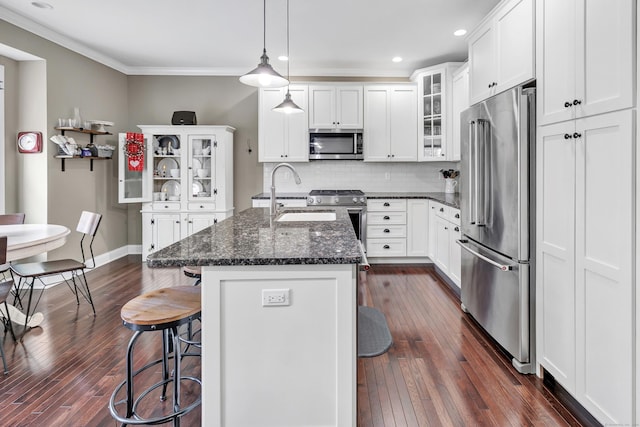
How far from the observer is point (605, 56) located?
158 centimetres

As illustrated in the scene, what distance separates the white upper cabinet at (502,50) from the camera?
221 cm

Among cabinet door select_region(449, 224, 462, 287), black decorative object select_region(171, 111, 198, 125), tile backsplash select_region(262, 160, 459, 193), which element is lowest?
cabinet door select_region(449, 224, 462, 287)

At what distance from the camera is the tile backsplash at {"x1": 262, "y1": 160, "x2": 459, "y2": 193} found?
5.43 metres

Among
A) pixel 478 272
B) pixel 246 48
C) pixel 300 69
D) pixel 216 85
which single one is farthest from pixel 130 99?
pixel 478 272

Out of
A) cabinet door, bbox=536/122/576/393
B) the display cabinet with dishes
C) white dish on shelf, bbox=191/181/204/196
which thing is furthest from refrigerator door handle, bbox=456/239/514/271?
white dish on shelf, bbox=191/181/204/196

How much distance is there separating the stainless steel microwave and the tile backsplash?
345mm

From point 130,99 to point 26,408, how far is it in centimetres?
456

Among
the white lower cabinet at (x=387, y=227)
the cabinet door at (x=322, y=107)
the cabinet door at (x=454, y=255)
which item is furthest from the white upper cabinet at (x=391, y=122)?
the cabinet door at (x=454, y=255)

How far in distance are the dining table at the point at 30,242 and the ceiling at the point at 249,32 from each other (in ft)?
6.80

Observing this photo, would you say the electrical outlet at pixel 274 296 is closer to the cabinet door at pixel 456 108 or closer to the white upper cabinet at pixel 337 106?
the cabinet door at pixel 456 108

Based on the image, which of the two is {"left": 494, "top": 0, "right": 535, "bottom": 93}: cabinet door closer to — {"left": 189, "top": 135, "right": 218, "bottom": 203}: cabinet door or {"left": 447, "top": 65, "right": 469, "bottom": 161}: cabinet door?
{"left": 447, "top": 65, "right": 469, "bottom": 161}: cabinet door

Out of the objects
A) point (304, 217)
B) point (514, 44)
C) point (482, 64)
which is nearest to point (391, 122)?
point (482, 64)

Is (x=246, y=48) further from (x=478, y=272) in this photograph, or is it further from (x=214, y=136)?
(x=478, y=272)

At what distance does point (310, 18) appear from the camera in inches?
142
